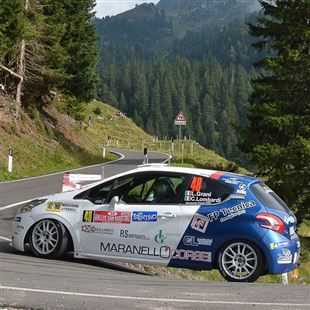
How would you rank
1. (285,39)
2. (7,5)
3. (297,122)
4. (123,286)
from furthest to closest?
1. (7,5)
2. (285,39)
3. (297,122)
4. (123,286)

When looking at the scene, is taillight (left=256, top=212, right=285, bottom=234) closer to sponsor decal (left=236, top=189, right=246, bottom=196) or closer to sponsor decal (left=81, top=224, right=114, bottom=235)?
sponsor decal (left=236, top=189, right=246, bottom=196)

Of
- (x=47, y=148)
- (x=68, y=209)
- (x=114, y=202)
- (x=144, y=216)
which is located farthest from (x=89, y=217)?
(x=47, y=148)

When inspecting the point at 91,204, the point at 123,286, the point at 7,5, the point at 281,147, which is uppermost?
the point at 7,5

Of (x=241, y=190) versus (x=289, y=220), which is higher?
(x=241, y=190)

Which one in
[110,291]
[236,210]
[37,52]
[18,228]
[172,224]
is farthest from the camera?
[37,52]

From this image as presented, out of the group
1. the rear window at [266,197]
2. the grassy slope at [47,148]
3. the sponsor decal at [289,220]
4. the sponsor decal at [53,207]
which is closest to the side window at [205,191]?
the rear window at [266,197]

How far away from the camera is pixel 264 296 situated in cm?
652

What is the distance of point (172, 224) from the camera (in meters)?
8.21

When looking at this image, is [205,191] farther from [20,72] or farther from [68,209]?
[20,72]

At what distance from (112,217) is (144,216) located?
52cm

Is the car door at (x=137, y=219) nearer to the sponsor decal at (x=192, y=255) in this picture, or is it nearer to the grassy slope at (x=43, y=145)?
the sponsor decal at (x=192, y=255)

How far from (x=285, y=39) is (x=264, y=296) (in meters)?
15.3

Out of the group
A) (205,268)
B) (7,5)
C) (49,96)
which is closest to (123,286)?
(205,268)

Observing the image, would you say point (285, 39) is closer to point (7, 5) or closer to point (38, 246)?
point (7, 5)
